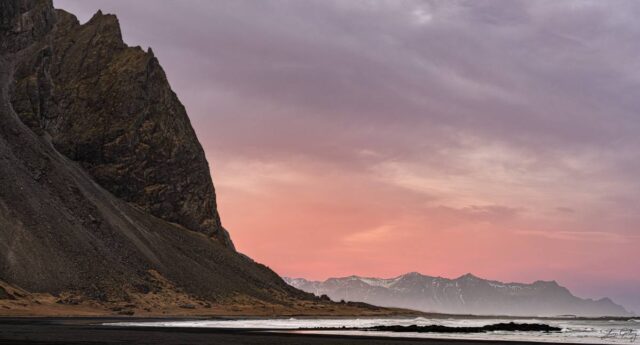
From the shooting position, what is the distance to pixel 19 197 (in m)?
120

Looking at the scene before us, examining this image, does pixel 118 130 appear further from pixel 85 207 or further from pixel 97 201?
pixel 85 207

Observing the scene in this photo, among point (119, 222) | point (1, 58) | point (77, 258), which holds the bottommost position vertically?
point (77, 258)

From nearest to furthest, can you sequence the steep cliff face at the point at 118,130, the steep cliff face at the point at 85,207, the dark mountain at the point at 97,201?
the dark mountain at the point at 97,201 < the steep cliff face at the point at 85,207 < the steep cliff face at the point at 118,130

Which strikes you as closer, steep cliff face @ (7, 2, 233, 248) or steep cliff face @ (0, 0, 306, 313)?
steep cliff face @ (0, 0, 306, 313)

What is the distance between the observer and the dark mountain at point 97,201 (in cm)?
11444

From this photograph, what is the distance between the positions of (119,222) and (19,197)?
29.6 m

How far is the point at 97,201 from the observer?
146 m

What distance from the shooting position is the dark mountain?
114 metres

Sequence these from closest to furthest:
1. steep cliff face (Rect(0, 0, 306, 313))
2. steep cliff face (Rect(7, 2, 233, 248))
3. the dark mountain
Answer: the dark mountain, steep cliff face (Rect(0, 0, 306, 313)), steep cliff face (Rect(7, 2, 233, 248))

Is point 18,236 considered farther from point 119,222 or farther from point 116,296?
point 119,222

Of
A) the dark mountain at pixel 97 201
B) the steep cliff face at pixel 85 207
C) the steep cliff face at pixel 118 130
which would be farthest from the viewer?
the steep cliff face at pixel 118 130

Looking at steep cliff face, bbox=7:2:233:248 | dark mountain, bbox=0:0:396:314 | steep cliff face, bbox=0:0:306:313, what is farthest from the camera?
steep cliff face, bbox=7:2:233:248

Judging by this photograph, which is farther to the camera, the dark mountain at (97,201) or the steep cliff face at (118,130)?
the steep cliff face at (118,130)

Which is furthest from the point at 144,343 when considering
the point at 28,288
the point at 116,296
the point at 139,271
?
the point at 139,271
